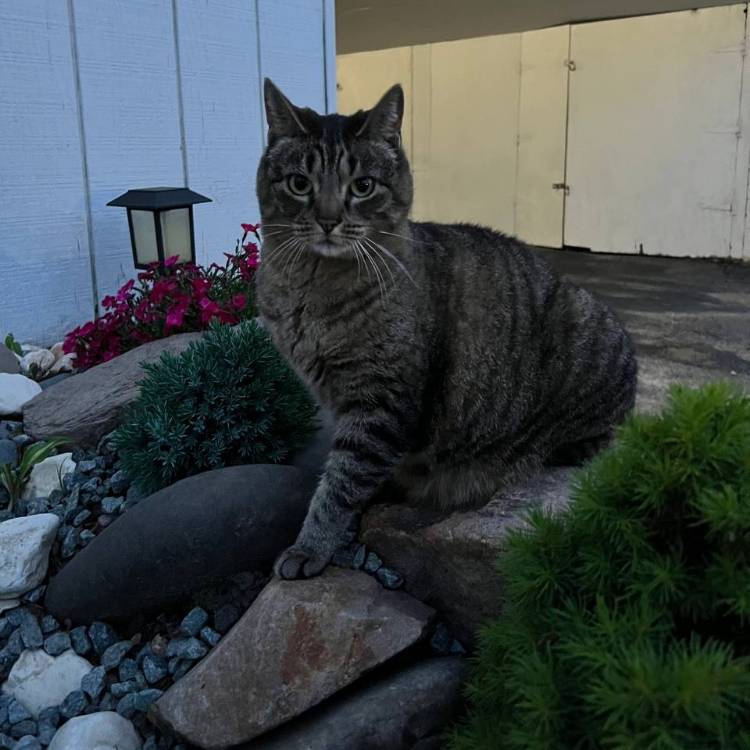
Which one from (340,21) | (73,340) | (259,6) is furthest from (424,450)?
(340,21)

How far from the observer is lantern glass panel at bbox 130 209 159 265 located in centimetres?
396

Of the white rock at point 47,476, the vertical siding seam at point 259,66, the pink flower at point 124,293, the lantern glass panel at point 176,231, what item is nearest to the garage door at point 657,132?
the vertical siding seam at point 259,66

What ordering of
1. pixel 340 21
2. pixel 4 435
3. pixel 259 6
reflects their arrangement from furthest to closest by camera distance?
Result: pixel 340 21 → pixel 259 6 → pixel 4 435

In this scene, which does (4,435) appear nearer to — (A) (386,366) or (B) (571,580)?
(A) (386,366)

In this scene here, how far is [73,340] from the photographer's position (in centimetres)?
375

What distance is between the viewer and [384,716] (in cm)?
191

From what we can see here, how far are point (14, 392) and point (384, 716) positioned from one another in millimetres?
2150

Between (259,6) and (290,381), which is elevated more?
(259,6)

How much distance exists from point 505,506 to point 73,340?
2266mm

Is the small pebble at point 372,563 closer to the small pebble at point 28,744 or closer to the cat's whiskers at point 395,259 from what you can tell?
the cat's whiskers at point 395,259

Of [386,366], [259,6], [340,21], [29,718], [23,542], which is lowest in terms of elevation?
[29,718]

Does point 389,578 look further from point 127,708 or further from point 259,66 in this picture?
point 259,66

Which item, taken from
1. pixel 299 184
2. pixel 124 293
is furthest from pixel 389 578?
pixel 124 293

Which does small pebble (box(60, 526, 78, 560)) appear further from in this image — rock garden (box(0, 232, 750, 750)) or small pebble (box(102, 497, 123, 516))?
small pebble (box(102, 497, 123, 516))
